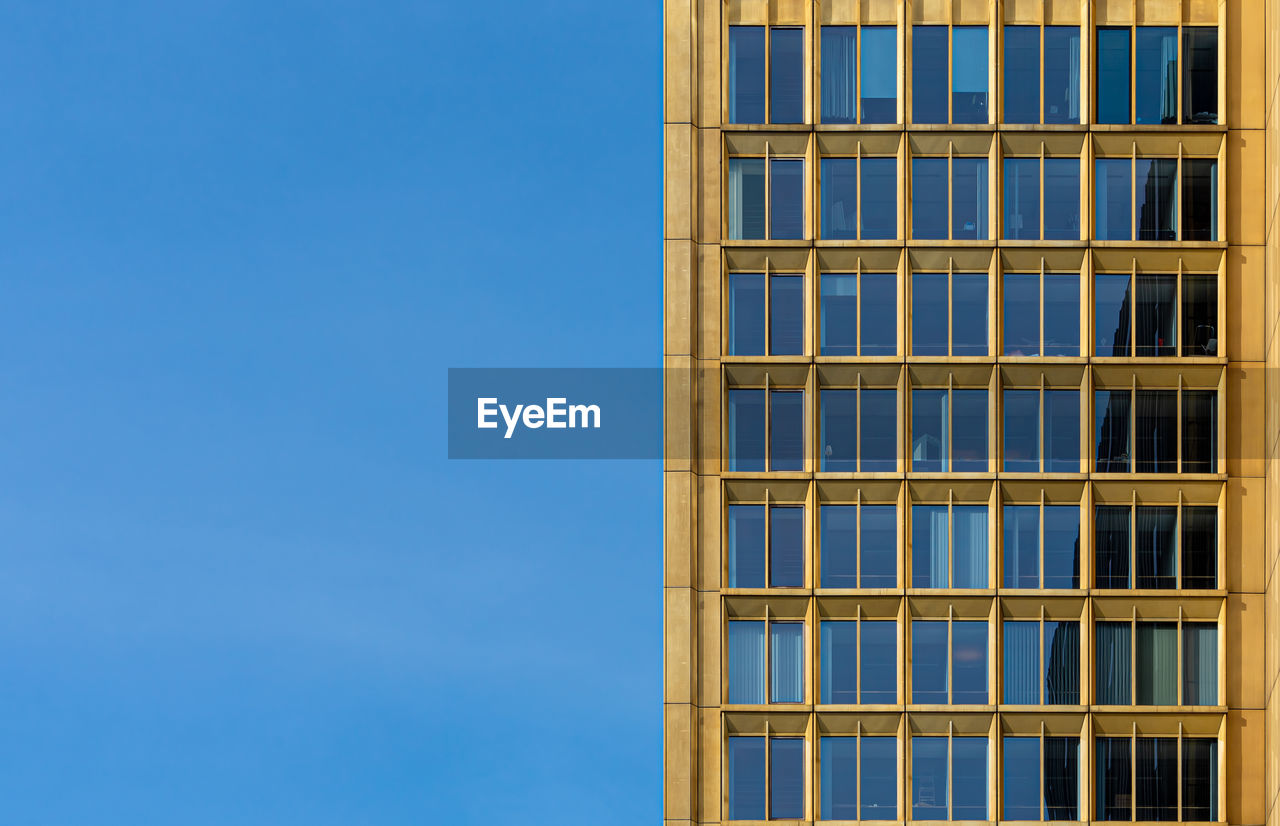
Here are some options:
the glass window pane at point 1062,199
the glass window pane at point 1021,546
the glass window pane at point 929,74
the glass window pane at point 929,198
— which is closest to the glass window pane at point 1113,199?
the glass window pane at point 1062,199

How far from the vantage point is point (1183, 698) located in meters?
46.7

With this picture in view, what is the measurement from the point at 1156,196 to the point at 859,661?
15.0 m

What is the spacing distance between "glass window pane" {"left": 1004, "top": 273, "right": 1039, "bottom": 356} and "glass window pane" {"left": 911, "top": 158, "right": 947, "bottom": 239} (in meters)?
2.38

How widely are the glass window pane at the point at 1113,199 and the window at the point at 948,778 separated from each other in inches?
558

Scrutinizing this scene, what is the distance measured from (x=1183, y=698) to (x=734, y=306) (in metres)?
15.7

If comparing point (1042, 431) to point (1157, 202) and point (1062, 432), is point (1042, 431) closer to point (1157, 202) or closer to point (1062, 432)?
point (1062, 432)

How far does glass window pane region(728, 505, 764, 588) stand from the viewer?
47.6 metres

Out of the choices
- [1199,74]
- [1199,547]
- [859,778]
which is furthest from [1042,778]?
[1199,74]

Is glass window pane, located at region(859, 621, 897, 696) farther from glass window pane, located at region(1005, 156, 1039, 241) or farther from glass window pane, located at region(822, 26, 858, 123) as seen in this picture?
glass window pane, located at region(822, 26, 858, 123)

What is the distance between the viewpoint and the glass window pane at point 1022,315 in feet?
158

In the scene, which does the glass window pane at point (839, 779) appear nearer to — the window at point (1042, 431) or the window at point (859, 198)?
the window at point (1042, 431)

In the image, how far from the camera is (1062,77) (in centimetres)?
4888

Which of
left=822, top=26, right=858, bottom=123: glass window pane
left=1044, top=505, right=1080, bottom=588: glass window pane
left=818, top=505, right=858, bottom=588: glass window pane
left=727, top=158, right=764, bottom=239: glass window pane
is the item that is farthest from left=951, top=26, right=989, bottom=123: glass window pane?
left=818, top=505, right=858, bottom=588: glass window pane

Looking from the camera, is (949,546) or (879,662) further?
(949,546)
